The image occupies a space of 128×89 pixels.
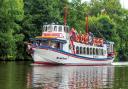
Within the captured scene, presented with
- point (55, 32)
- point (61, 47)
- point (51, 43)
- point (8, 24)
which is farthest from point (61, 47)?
point (8, 24)

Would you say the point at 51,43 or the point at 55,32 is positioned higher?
the point at 55,32

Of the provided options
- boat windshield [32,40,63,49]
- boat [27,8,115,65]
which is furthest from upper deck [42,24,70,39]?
boat windshield [32,40,63,49]

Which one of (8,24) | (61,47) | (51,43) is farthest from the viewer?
(8,24)

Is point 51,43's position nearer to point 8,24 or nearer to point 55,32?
point 55,32

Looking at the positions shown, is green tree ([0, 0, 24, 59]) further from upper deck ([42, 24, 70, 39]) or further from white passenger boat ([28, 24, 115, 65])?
upper deck ([42, 24, 70, 39])

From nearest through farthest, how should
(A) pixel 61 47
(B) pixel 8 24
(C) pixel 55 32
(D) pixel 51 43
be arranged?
(D) pixel 51 43 < (A) pixel 61 47 < (C) pixel 55 32 < (B) pixel 8 24

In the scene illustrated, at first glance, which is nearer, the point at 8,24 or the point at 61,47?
the point at 61,47

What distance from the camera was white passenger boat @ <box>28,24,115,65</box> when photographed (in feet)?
232

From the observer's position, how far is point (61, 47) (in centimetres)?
7231

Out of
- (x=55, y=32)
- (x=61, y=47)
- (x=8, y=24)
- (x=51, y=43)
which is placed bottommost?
(x=61, y=47)

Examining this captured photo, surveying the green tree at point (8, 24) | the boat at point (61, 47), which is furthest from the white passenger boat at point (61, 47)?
the green tree at point (8, 24)

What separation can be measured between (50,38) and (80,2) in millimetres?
50922

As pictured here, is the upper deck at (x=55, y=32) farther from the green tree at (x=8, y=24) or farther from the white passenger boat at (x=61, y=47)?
the green tree at (x=8, y=24)

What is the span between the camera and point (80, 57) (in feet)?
250
